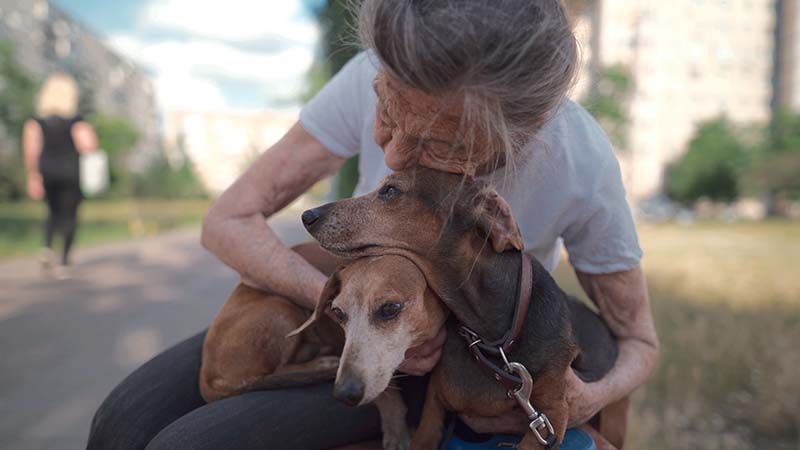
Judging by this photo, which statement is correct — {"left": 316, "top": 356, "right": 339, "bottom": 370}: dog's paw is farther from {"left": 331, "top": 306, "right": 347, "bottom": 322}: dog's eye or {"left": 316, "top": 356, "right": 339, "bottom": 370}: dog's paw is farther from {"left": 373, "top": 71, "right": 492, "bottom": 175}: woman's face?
{"left": 373, "top": 71, "right": 492, "bottom": 175}: woman's face

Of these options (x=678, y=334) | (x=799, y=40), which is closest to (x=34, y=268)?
(x=678, y=334)

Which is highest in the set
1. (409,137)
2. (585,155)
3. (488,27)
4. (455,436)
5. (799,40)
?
(488,27)

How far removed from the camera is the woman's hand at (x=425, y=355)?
1926 millimetres

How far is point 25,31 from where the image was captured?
112ft

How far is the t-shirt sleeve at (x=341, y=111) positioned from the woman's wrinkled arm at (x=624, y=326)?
0.91 m

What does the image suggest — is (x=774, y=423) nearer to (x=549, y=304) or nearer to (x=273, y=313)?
(x=549, y=304)

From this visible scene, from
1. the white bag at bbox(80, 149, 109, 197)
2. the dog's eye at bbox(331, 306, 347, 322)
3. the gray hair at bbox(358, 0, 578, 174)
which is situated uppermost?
the gray hair at bbox(358, 0, 578, 174)

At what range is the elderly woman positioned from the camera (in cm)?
161

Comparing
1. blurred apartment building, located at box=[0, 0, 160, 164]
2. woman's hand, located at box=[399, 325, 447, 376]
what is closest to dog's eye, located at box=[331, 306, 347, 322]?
woman's hand, located at box=[399, 325, 447, 376]

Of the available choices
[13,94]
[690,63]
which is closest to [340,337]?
[13,94]

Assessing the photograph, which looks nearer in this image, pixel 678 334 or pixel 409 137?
pixel 409 137

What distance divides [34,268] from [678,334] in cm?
773

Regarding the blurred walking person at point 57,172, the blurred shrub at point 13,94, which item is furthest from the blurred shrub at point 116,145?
the blurred walking person at point 57,172

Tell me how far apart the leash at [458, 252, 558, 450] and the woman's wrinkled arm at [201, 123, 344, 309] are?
2.03 ft
